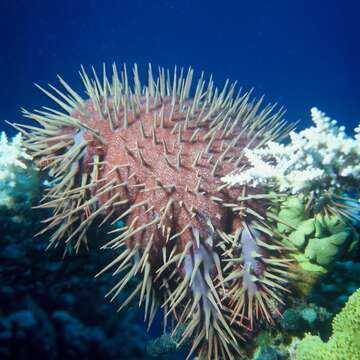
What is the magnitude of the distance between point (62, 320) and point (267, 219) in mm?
2074

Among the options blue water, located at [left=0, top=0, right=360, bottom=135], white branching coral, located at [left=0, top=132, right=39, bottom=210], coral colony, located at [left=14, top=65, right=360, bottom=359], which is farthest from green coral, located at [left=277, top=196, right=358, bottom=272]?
blue water, located at [left=0, top=0, right=360, bottom=135]

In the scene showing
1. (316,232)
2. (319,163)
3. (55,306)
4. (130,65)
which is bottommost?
(55,306)

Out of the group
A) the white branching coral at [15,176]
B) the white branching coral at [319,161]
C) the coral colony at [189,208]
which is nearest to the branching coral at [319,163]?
the white branching coral at [319,161]

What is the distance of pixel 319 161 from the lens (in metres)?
2.39

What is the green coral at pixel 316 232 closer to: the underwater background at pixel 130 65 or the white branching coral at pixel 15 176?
the underwater background at pixel 130 65

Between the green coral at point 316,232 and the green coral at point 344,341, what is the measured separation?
428 millimetres

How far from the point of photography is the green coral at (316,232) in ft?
9.66

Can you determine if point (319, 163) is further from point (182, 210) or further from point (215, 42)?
point (215, 42)

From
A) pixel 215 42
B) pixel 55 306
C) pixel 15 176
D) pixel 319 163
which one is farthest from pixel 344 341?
pixel 215 42

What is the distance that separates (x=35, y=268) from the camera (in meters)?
3.56

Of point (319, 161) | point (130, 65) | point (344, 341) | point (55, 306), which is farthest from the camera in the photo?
point (130, 65)

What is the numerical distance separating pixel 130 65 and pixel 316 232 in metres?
40.6

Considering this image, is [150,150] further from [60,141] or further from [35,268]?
[35,268]

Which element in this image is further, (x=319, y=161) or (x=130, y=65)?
(x=130, y=65)
